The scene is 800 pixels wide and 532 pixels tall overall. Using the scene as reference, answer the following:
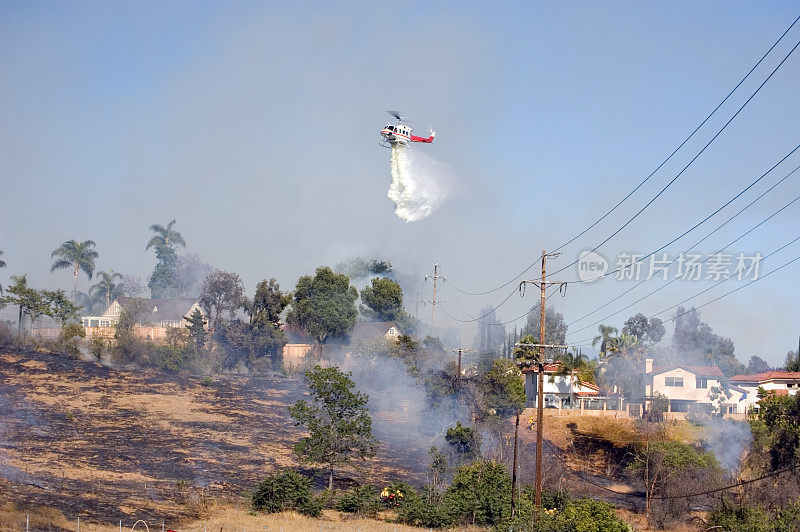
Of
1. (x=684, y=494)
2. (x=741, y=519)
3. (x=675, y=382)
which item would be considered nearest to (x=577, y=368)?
(x=675, y=382)

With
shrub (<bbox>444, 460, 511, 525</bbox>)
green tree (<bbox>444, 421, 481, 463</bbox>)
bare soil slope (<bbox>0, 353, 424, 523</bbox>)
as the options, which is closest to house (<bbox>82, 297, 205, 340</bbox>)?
bare soil slope (<bbox>0, 353, 424, 523</bbox>)

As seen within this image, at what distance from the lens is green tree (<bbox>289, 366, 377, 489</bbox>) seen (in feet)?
167

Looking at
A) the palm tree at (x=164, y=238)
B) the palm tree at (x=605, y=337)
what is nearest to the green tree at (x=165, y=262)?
the palm tree at (x=164, y=238)

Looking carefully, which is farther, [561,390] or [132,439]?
[561,390]

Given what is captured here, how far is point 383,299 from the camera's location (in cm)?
12312

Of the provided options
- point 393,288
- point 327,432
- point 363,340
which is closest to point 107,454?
point 327,432

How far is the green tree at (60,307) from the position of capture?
8894 cm

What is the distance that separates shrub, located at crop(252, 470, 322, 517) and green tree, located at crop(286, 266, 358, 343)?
5689 centimetres

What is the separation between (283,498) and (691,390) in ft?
230

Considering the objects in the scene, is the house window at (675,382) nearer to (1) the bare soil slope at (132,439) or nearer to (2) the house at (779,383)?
(2) the house at (779,383)

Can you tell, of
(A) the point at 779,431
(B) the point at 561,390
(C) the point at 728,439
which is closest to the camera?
(A) the point at 779,431

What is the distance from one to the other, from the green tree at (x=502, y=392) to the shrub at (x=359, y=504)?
28640 millimetres

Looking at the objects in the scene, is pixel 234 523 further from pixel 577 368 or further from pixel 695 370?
pixel 695 370

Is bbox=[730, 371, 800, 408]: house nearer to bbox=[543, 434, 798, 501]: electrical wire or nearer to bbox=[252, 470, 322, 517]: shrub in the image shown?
bbox=[543, 434, 798, 501]: electrical wire
